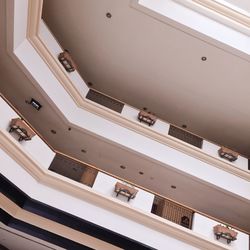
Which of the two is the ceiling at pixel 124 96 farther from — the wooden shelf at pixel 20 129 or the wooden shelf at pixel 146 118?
the wooden shelf at pixel 20 129

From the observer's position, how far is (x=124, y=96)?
33.6ft

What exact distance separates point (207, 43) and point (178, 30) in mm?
775

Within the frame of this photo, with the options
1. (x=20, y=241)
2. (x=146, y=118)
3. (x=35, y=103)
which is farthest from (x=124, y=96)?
(x=20, y=241)

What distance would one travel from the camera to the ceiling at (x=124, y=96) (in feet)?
27.1

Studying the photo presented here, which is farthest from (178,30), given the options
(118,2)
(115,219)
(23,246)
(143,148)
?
(23,246)

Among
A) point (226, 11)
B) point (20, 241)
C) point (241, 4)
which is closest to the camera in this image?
point (20, 241)

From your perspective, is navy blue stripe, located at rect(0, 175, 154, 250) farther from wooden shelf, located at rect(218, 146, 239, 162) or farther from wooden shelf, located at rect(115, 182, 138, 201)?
wooden shelf, located at rect(218, 146, 239, 162)

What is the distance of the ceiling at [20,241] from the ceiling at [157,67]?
502 cm

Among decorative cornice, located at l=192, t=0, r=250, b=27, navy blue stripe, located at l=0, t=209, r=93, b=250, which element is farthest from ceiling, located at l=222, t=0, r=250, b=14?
navy blue stripe, located at l=0, t=209, r=93, b=250

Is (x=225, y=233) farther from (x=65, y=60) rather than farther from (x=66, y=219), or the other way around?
(x=65, y=60)

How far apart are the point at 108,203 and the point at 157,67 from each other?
404cm

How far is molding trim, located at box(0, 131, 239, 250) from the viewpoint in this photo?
22.2 ft

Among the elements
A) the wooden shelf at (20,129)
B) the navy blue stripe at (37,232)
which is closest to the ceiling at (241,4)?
the wooden shelf at (20,129)

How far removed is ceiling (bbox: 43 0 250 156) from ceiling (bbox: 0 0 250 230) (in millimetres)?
29
